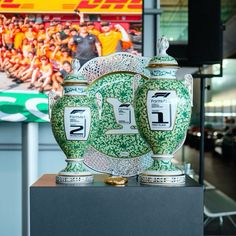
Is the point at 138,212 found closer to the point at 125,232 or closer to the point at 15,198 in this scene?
the point at 125,232

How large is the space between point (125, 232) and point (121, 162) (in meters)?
0.25

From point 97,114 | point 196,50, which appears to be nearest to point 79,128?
point 97,114

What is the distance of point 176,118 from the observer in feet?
3.86

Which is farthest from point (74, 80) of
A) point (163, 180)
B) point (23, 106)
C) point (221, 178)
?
point (221, 178)

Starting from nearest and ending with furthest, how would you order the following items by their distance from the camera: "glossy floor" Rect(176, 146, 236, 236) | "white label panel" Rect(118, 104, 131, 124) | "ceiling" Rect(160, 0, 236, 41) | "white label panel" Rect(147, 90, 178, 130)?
"white label panel" Rect(147, 90, 178, 130)
"white label panel" Rect(118, 104, 131, 124)
"glossy floor" Rect(176, 146, 236, 236)
"ceiling" Rect(160, 0, 236, 41)

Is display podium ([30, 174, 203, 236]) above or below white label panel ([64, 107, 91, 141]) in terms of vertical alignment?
below

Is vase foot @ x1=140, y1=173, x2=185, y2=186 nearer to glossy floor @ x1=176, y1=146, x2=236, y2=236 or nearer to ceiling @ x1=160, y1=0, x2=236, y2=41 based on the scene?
glossy floor @ x1=176, y1=146, x2=236, y2=236

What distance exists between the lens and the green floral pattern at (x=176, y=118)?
1.18m

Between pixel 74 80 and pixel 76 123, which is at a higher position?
pixel 74 80

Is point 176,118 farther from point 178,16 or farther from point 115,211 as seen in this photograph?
point 178,16

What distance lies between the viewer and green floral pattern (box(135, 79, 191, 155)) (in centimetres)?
118

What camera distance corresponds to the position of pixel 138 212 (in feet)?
3.91

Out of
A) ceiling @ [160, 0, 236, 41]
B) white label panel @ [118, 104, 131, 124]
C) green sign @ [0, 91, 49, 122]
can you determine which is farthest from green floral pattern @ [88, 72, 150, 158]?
ceiling @ [160, 0, 236, 41]

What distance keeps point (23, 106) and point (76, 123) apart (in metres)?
1.03
